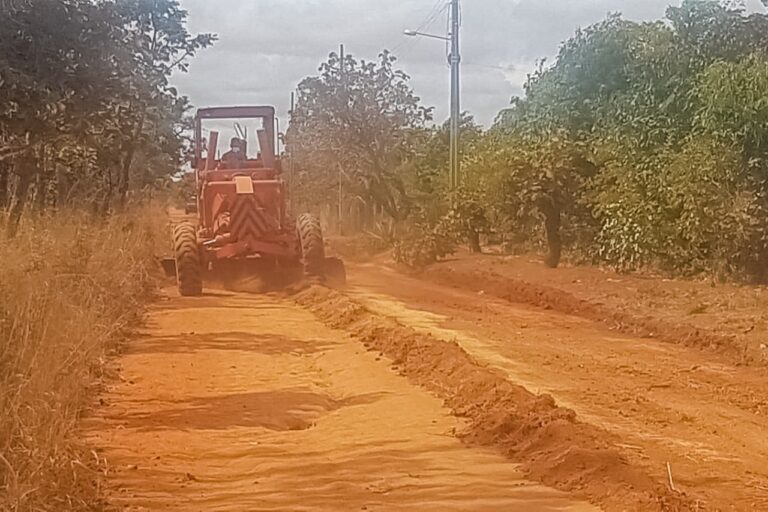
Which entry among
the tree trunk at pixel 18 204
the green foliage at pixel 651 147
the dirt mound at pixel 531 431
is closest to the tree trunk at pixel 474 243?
the green foliage at pixel 651 147

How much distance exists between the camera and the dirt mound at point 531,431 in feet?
23.5

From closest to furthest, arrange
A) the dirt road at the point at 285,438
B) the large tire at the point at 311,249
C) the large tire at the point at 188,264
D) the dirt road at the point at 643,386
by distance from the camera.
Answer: the dirt road at the point at 285,438 < the dirt road at the point at 643,386 < the large tire at the point at 188,264 < the large tire at the point at 311,249

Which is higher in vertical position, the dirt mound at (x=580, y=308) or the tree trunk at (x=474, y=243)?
the tree trunk at (x=474, y=243)

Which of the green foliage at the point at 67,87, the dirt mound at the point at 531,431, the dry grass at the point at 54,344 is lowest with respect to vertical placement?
the dirt mound at the point at 531,431

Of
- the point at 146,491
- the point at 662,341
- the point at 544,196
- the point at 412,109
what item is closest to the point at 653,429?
the point at 146,491

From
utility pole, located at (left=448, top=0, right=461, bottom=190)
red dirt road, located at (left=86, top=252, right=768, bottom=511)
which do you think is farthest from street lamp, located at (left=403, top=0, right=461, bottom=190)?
red dirt road, located at (left=86, top=252, right=768, bottom=511)

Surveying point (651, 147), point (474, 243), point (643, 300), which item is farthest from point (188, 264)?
point (474, 243)

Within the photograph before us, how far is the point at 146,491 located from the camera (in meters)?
7.48

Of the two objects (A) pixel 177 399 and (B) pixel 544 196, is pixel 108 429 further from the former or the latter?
(B) pixel 544 196

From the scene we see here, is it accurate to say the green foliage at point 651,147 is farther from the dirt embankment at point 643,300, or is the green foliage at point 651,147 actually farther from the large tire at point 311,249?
the large tire at point 311,249

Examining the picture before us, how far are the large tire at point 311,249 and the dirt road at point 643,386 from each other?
79.7 inches

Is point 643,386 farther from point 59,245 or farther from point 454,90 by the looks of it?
point 454,90

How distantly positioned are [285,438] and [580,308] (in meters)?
10.8

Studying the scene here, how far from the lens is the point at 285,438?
910cm
